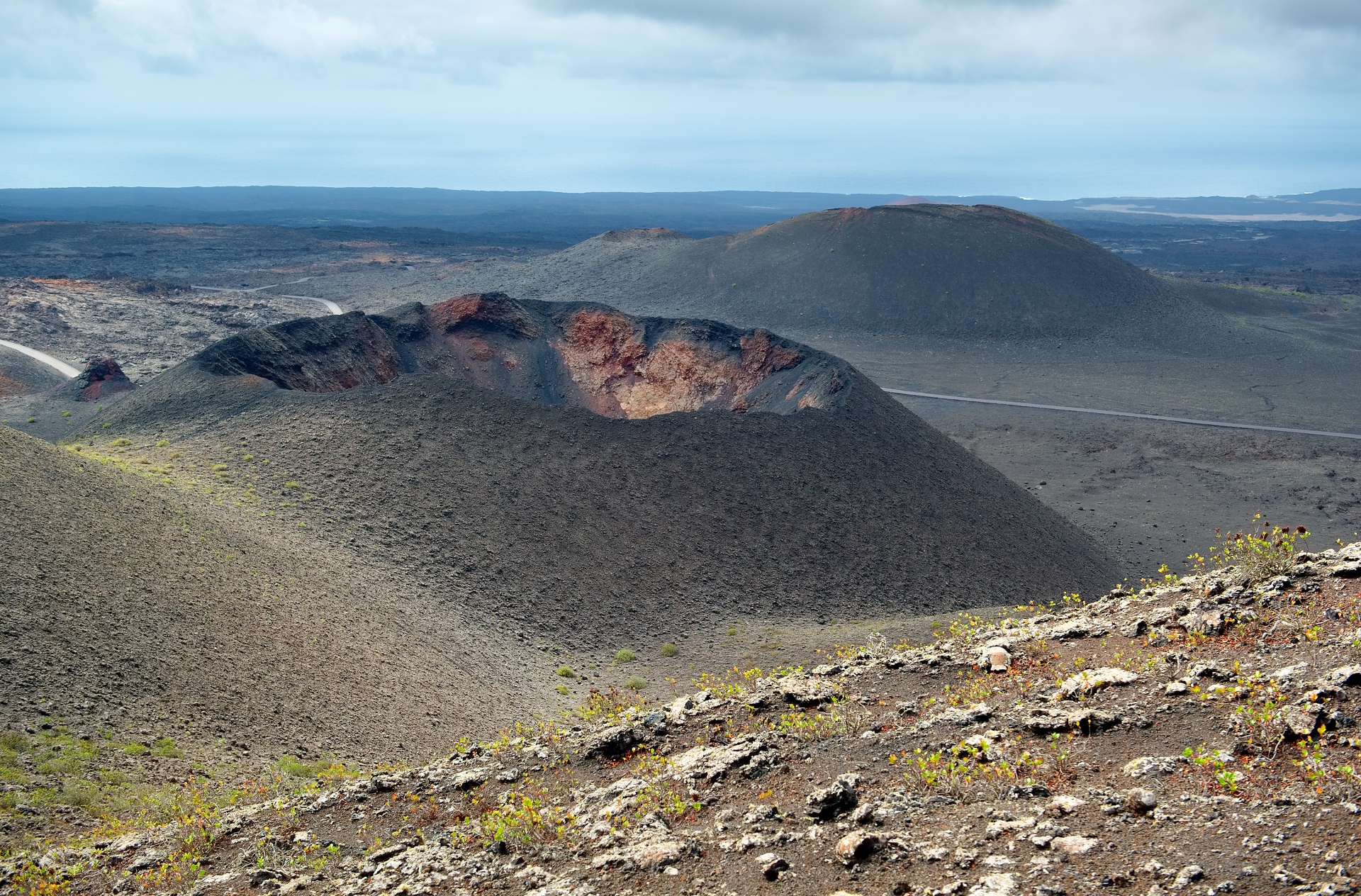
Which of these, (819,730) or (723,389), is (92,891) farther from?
(723,389)

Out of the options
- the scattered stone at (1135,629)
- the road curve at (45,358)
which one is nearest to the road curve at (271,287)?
the road curve at (45,358)

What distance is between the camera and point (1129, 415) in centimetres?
4588

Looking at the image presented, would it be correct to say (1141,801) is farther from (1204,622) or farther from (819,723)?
(1204,622)

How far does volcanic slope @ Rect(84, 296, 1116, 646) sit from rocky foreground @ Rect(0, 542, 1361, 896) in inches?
292

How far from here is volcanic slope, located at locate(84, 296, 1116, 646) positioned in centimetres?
1870

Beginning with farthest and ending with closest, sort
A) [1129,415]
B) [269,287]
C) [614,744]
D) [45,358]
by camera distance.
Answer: [269,287]
[45,358]
[1129,415]
[614,744]

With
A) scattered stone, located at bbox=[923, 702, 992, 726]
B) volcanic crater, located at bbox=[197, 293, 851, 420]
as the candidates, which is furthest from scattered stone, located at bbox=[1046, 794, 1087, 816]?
volcanic crater, located at bbox=[197, 293, 851, 420]

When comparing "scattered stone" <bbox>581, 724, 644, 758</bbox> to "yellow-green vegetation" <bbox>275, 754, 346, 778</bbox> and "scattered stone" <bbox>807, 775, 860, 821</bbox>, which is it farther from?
"yellow-green vegetation" <bbox>275, 754, 346, 778</bbox>

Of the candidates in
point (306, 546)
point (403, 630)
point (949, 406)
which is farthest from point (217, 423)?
point (949, 406)

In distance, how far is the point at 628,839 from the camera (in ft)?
25.1

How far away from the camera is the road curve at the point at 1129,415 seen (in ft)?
140

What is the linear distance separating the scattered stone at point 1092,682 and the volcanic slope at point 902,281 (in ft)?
181

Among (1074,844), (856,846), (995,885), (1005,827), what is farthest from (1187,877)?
(856,846)

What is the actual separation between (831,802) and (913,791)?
0.64 metres
